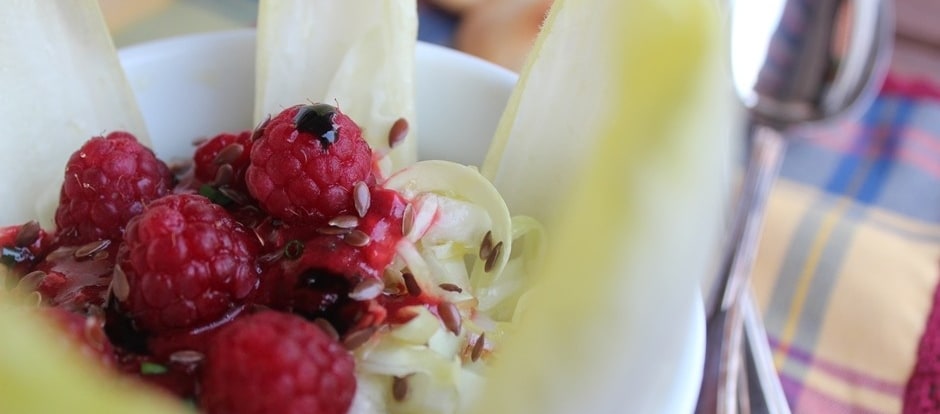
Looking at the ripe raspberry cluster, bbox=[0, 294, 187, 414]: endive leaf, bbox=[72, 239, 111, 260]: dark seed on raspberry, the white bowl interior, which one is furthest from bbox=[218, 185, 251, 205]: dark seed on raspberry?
bbox=[0, 294, 187, 414]: endive leaf

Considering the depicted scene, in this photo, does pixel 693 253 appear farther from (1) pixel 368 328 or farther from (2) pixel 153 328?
(2) pixel 153 328

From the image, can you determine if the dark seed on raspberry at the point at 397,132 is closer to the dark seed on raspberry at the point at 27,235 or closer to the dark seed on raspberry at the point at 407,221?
the dark seed on raspberry at the point at 407,221

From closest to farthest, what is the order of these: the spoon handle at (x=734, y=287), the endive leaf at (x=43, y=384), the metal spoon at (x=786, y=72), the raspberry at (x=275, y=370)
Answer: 1. the endive leaf at (x=43, y=384)
2. the raspberry at (x=275, y=370)
3. the spoon handle at (x=734, y=287)
4. the metal spoon at (x=786, y=72)

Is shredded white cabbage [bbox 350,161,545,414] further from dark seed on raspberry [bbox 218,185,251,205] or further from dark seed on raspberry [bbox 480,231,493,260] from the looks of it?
dark seed on raspberry [bbox 218,185,251,205]

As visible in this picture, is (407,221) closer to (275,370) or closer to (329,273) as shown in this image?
(329,273)

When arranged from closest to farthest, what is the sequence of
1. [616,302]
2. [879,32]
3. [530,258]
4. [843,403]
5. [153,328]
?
[616,302] < [153,328] < [530,258] < [843,403] < [879,32]

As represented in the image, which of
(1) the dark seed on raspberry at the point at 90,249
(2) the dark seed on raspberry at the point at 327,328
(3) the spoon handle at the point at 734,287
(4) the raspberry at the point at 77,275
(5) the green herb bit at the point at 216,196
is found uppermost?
(5) the green herb bit at the point at 216,196

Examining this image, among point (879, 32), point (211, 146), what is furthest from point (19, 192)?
point (879, 32)

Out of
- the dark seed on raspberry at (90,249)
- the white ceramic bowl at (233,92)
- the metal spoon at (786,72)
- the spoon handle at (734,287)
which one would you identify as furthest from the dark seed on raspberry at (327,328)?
the metal spoon at (786,72)
